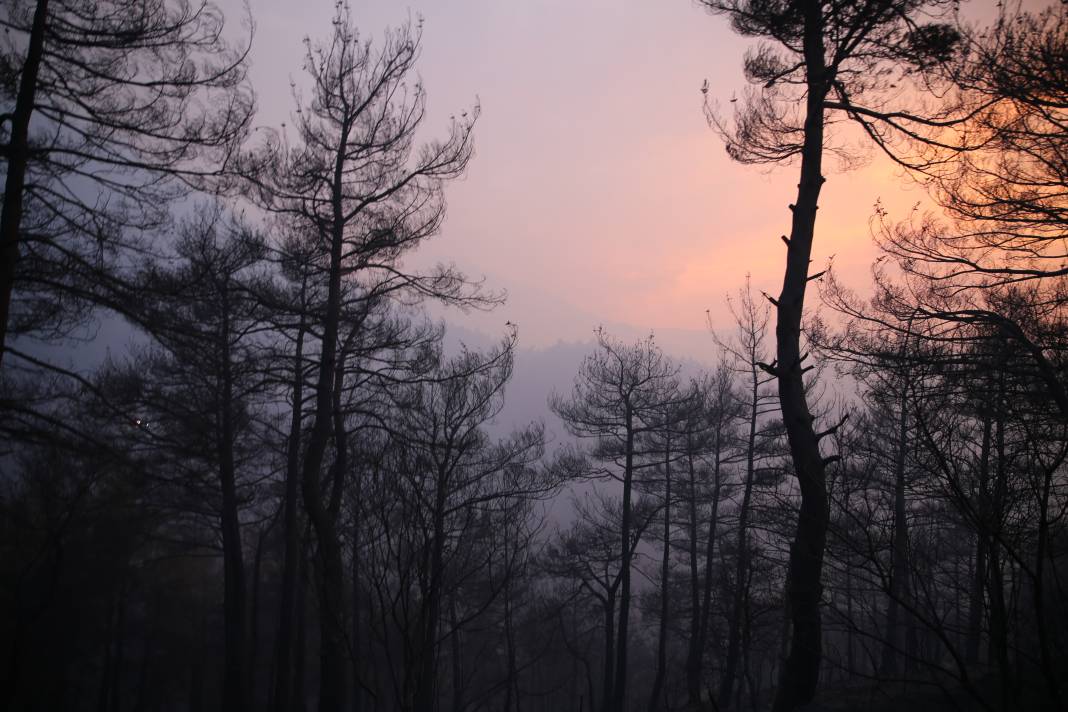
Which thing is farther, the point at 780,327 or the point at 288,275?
the point at 288,275

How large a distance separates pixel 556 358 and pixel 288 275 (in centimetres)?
10893

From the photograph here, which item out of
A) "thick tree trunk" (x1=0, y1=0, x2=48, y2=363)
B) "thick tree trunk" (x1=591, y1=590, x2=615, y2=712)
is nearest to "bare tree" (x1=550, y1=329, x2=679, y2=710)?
"thick tree trunk" (x1=591, y1=590, x2=615, y2=712)

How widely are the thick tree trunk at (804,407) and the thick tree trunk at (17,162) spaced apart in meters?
6.38

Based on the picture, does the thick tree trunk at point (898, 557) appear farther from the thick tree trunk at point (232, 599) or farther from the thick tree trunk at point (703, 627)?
the thick tree trunk at point (232, 599)

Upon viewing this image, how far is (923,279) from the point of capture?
7609 millimetres

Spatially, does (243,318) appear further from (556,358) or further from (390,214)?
(556,358)

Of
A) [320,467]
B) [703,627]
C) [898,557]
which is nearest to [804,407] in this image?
[898,557]

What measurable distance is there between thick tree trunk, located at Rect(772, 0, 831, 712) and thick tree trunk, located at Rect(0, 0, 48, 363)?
638 centimetres

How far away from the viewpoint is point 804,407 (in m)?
5.33

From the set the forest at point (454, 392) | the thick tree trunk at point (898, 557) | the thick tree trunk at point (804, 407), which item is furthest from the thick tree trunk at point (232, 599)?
the thick tree trunk at point (898, 557)

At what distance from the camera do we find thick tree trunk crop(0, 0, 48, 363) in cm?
527

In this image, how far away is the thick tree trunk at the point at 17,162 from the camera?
17.3 ft

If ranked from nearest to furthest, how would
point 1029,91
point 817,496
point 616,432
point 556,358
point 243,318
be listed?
point 817,496 < point 1029,91 < point 243,318 < point 616,432 < point 556,358

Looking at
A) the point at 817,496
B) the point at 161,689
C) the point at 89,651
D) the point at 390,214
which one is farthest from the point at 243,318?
the point at 161,689
